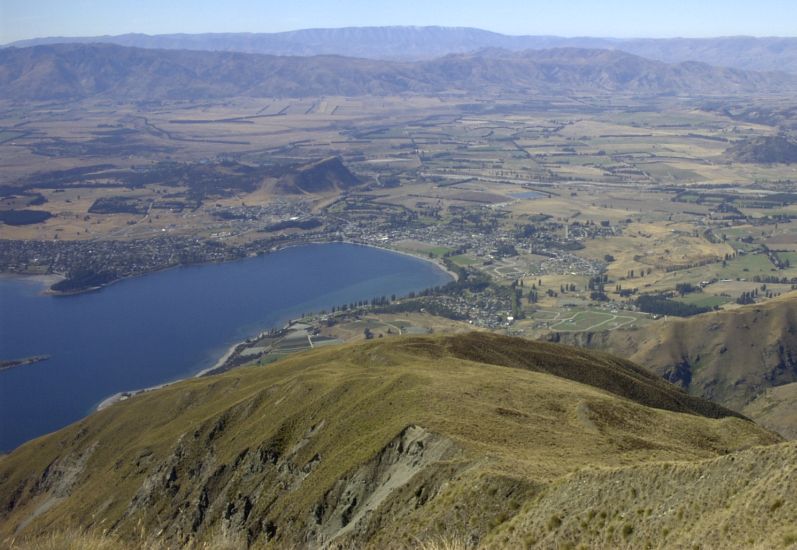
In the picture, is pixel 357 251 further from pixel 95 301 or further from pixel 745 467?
pixel 745 467

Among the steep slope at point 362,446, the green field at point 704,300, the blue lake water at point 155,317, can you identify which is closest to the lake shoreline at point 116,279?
the blue lake water at point 155,317

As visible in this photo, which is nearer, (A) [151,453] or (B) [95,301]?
(A) [151,453]

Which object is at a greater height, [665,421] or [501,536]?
[501,536]

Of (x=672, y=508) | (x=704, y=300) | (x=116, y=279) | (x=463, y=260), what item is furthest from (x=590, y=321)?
(x=672, y=508)

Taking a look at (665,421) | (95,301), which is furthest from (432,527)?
(95,301)

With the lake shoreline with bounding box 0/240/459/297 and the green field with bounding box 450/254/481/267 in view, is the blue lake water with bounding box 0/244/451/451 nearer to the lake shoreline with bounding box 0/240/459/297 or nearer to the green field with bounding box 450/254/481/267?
the lake shoreline with bounding box 0/240/459/297
